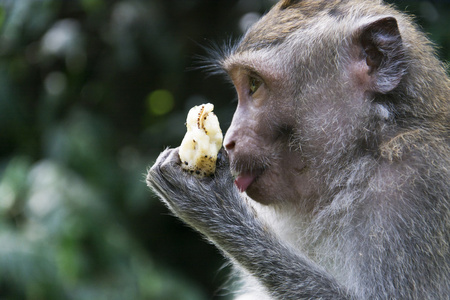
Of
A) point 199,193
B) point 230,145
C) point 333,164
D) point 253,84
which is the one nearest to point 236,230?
point 199,193

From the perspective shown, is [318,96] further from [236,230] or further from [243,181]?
[236,230]

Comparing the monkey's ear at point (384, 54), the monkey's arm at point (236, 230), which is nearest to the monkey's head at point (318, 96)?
the monkey's ear at point (384, 54)

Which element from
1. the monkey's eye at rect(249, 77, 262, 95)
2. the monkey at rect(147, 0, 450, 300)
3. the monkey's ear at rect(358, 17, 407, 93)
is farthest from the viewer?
the monkey's eye at rect(249, 77, 262, 95)

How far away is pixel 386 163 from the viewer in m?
2.69

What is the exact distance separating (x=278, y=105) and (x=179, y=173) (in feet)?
1.98

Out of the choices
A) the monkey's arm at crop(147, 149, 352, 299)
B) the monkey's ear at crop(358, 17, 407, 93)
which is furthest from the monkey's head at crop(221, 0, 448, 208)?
the monkey's arm at crop(147, 149, 352, 299)

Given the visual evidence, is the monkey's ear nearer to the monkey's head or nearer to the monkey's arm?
the monkey's head

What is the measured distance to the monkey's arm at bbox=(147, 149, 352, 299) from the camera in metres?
2.67

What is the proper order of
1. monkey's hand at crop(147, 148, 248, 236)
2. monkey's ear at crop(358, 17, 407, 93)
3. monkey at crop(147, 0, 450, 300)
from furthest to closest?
monkey's hand at crop(147, 148, 248, 236)
monkey's ear at crop(358, 17, 407, 93)
monkey at crop(147, 0, 450, 300)

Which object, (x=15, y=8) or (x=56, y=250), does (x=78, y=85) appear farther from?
(x=56, y=250)

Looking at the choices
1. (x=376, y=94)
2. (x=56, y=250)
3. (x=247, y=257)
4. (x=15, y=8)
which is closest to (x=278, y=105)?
(x=376, y=94)

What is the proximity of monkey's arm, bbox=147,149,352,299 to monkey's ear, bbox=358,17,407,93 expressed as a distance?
86 centimetres

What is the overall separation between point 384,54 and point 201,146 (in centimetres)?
100

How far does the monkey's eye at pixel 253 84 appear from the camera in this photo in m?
3.04
